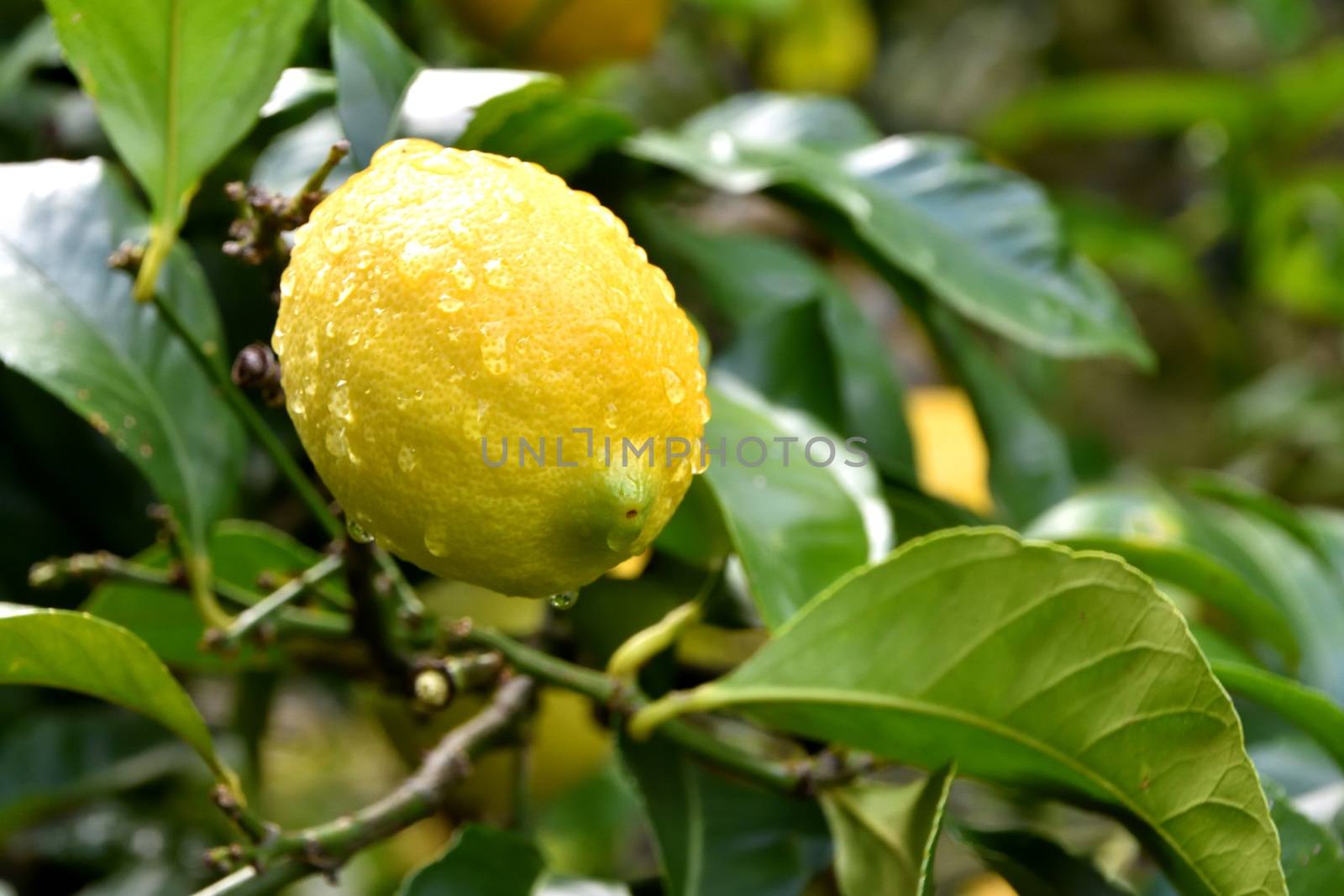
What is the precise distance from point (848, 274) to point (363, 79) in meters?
1.37

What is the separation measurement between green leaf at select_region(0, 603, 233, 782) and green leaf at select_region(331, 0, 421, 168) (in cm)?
19

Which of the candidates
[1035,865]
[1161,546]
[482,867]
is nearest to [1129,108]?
[1161,546]

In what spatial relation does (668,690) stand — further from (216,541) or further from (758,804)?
(216,541)

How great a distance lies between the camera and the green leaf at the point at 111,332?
52 cm

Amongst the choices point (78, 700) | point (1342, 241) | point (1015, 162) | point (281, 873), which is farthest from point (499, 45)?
point (1015, 162)

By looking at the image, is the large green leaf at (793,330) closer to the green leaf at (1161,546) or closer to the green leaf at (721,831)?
the green leaf at (1161,546)

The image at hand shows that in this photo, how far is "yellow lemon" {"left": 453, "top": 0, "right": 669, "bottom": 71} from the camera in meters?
0.97

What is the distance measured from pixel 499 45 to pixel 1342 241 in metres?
1.01

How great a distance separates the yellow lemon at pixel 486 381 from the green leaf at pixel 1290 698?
10.4 inches

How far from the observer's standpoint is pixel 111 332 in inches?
22.2

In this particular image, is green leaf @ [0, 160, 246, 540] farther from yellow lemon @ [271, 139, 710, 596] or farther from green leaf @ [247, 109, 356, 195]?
yellow lemon @ [271, 139, 710, 596]

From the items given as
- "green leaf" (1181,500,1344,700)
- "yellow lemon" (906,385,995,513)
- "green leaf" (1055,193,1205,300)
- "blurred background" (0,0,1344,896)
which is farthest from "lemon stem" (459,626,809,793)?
"green leaf" (1055,193,1205,300)

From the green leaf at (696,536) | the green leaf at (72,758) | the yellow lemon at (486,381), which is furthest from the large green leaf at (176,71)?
the green leaf at (72,758)

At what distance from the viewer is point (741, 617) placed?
0.58 m
